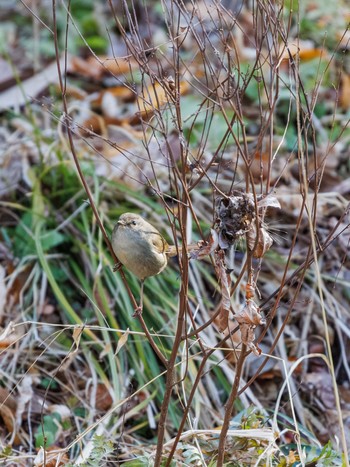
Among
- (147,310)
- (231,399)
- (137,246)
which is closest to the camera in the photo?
(231,399)

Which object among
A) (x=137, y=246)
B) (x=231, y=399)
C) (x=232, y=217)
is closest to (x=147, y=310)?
(x=137, y=246)

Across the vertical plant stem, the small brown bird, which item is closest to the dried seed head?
the vertical plant stem

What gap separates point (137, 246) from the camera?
87.5 inches

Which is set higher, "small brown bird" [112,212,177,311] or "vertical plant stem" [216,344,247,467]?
"small brown bird" [112,212,177,311]

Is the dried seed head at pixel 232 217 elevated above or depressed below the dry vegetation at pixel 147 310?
above

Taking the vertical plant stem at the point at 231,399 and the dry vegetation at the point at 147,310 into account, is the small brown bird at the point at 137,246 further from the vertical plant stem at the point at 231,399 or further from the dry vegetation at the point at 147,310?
the vertical plant stem at the point at 231,399

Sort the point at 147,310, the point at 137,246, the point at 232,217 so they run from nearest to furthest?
the point at 232,217 < the point at 137,246 < the point at 147,310

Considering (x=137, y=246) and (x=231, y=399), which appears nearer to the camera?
(x=231, y=399)

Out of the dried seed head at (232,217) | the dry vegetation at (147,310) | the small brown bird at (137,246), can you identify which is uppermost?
the dried seed head at (232,217)

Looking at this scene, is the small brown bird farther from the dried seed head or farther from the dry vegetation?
the dried seed head

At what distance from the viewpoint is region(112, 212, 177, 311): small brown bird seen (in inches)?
86.9

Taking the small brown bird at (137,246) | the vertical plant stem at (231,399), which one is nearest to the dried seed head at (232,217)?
the vertical plant stem at (231,399)

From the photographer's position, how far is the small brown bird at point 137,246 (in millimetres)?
2207

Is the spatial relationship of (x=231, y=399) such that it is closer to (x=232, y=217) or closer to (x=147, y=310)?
(x=232, y=217)
